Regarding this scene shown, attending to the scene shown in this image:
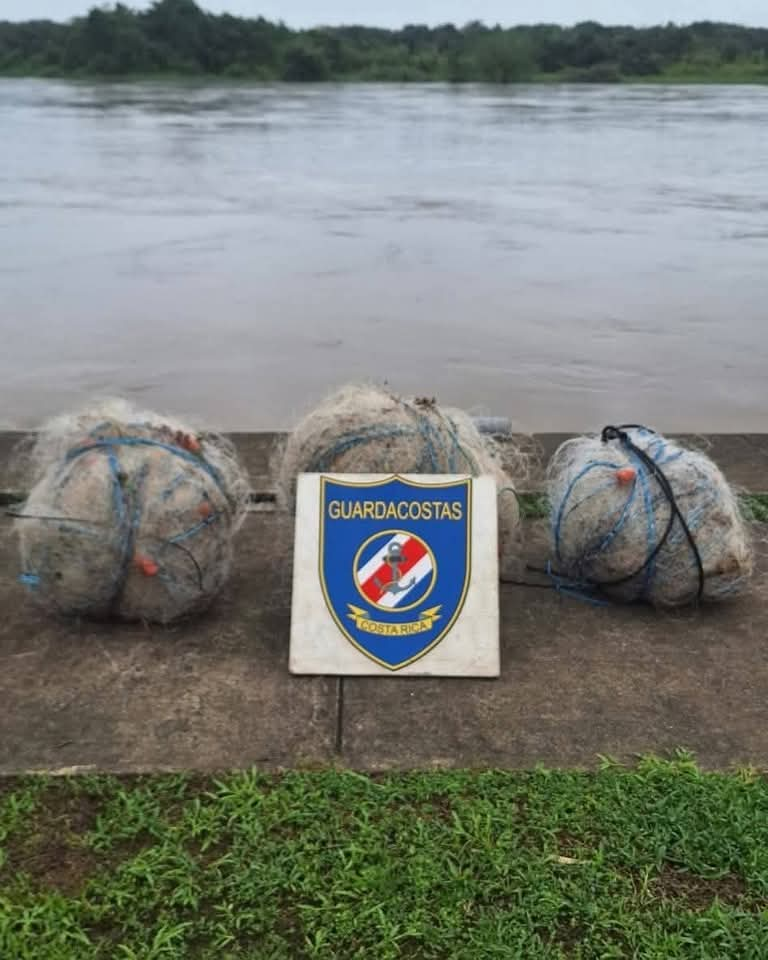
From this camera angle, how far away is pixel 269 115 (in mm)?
35875

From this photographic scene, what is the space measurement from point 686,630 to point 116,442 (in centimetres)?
209

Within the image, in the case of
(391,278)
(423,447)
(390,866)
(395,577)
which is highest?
(423,447)

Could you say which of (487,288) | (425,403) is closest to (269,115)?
(487,288)

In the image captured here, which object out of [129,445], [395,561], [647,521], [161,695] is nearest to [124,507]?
[129,445]

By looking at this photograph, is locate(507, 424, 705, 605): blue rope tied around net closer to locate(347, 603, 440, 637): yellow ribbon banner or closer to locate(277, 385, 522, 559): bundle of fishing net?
locate(277, 385, 522, 559): bundle of fishing net

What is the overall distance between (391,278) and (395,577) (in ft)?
27.4

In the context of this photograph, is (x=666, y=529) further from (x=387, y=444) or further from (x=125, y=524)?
(x=125, y=524)

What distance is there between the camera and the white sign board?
3561 millimetres

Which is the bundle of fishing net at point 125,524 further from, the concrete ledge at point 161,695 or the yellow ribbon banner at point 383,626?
the yellow ribbon banner at point 383,626

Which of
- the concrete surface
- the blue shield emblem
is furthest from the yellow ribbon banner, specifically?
the concrete surface

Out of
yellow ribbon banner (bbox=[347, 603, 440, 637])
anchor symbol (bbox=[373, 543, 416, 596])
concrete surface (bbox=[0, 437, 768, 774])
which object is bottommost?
concrete surface (bbox=[0, 437, 768, 774])

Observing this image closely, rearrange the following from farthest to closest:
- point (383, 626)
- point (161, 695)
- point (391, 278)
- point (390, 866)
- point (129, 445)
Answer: point (391, 278) → point (129, 445) → point (383, 626) → point (161, 695) → point (390, 866)

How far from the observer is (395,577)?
362 cm

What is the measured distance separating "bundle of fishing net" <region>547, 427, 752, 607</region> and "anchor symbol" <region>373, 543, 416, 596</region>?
2.43ft
